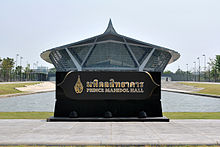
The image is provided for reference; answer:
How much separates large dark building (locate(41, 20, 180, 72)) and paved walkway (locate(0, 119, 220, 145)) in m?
81.9

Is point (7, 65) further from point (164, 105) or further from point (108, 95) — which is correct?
point (108, 95)

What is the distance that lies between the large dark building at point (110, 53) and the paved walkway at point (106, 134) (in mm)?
81936

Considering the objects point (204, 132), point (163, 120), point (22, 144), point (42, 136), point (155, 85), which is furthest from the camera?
point (155, 85)

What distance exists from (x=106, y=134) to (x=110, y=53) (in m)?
86.4

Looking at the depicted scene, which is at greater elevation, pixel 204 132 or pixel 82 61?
pixel 82 61

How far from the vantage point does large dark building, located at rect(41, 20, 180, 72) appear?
303ft

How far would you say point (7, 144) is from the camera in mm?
6945

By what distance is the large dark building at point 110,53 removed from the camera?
92.4m

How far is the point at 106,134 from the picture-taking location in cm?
Answer: 820

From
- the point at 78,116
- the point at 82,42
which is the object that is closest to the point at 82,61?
the point at 82,42

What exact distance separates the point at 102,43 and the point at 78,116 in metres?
82.9

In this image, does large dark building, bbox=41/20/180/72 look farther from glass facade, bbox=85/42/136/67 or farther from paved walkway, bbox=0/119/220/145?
paved walkway, bbox=0/119/220/145

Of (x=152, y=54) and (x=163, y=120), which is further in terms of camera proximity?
(x=152, y=54)

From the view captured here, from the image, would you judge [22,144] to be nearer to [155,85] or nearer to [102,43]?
[155,85]
